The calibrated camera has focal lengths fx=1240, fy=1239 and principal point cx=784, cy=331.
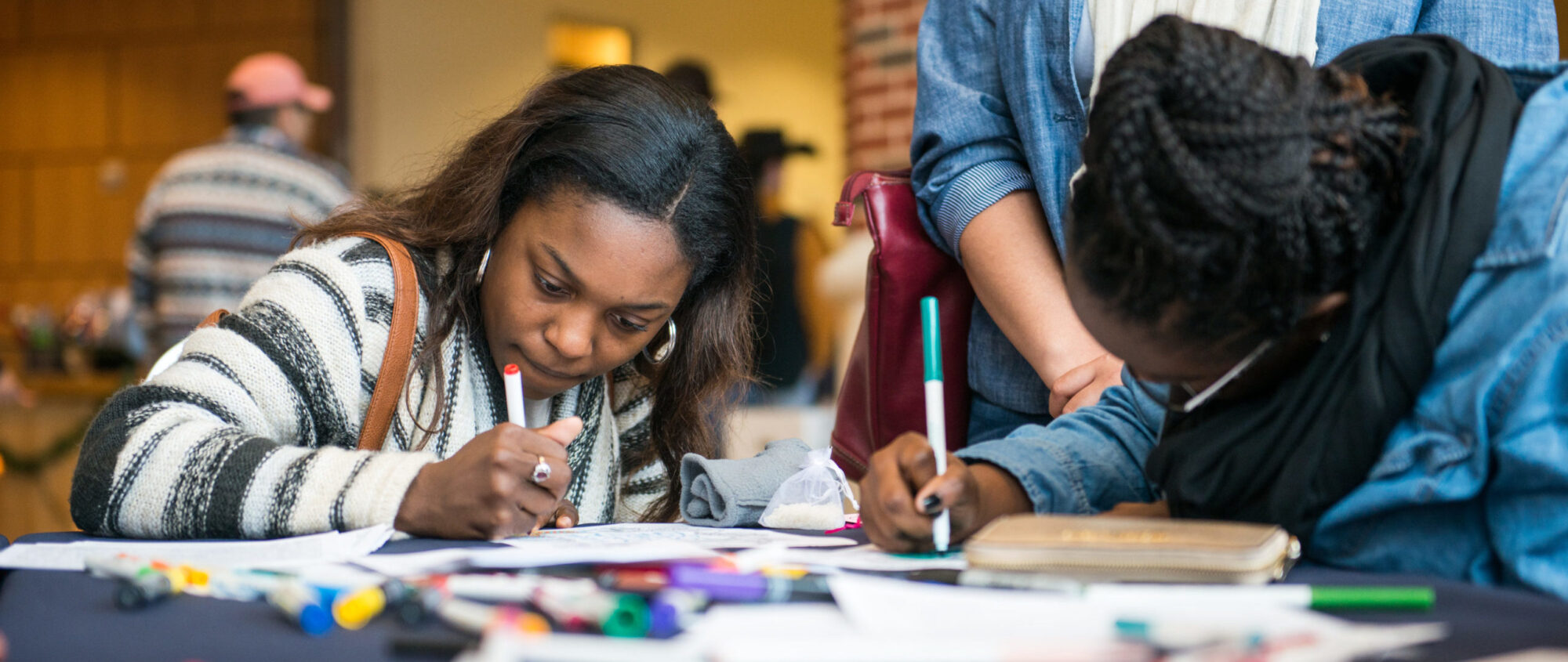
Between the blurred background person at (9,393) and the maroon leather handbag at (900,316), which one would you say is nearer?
the maroon leather handbag at (900,316)

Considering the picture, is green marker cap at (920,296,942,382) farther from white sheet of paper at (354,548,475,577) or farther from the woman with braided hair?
white sheet of paper at (354,548,475,577)

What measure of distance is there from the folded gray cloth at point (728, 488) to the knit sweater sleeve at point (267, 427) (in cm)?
33

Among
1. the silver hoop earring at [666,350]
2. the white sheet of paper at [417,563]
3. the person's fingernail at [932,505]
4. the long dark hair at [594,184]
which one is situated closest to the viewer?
the white sheet of paper at [417,563]

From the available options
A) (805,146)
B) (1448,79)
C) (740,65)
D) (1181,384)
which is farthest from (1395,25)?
(740,65)

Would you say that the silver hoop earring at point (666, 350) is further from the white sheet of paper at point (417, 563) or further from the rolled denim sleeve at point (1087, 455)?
the white sheet of paper at point (417, 563)

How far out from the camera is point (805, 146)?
4.97 meters

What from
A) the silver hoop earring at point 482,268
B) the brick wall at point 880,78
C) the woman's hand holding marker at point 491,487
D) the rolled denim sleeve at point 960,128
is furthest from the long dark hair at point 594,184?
the brick wall at point 880,78

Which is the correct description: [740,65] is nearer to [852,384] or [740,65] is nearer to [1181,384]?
[852,384]

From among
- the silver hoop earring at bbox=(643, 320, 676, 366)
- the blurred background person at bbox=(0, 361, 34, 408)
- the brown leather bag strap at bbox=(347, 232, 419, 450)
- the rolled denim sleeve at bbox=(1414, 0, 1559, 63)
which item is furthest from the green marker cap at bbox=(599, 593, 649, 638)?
the blurred background person at bbox=(0, 361, 34, 408)

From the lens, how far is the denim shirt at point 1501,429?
844 mm

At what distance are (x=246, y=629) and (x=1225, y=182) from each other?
711 millimetres

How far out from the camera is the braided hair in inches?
34.0

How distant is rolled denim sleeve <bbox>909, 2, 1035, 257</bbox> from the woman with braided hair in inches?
28.1

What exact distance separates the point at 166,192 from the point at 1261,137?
3749 mm
